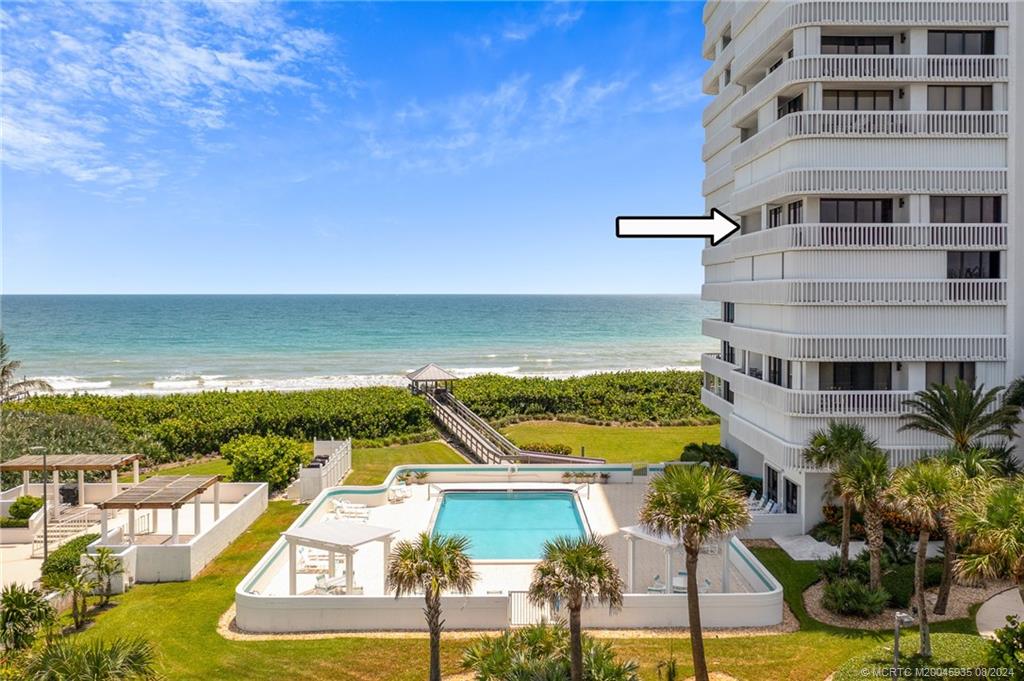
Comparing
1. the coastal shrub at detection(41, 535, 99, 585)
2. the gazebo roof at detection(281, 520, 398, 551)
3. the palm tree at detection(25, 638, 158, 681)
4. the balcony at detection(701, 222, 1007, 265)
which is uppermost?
the balcony at detection(701, 222, 1007, 265)

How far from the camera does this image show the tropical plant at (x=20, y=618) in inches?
603

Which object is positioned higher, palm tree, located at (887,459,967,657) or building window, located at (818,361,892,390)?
building window, located at (818,361,892,390)

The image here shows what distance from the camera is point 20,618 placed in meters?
15.5

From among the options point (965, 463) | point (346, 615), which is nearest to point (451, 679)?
point (346, 615)

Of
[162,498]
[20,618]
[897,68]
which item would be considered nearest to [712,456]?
[897,68]

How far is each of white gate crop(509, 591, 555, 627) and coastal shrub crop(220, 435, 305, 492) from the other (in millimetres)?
15711

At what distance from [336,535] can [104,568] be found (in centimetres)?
646

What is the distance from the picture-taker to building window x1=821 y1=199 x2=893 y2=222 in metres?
24.9

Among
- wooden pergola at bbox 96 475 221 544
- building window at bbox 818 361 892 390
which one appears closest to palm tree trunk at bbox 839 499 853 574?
building window at bbox 818 361 892 390

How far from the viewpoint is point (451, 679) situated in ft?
52.5

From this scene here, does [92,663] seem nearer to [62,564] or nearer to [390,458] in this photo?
[62,564]

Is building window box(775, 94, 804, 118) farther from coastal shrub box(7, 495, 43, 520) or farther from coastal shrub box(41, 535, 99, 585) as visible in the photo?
coastal shrub box(7, 495, 43, 520)

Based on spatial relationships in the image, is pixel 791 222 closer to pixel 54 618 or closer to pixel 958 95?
pixel 958 95

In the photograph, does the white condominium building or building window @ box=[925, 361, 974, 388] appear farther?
building window @ box=[925, 361, 974, 388]
